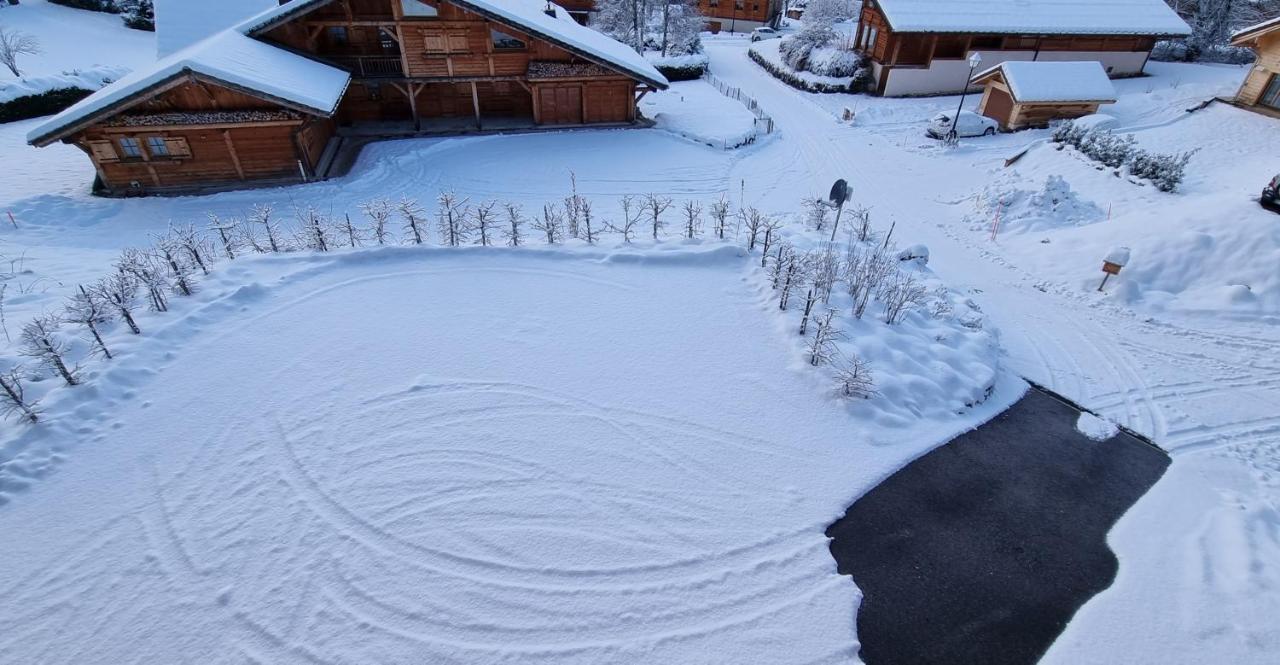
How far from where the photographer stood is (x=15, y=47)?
26.2 metres

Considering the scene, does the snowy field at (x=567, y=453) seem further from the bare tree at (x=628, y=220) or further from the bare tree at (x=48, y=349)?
the bare tree at (x=628, y=220)

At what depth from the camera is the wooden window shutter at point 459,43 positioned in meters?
21.8

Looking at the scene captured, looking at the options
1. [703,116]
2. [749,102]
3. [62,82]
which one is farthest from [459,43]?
[62,82]

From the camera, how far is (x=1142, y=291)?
12695mm

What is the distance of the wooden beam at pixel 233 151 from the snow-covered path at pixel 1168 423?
53.9 ft

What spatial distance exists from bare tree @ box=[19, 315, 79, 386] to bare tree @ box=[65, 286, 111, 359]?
32 centimetres

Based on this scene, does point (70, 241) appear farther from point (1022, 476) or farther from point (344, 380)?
point (1022, 476)

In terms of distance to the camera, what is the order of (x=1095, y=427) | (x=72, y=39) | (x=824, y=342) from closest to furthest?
(x=1095, y=427) → (x=824, y=342) → (x=72, y=39)

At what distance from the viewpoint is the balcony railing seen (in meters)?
→ 22.2

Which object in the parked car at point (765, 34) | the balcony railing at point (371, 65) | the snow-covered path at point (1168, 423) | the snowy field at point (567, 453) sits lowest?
the snow-covered path at point (1168, 423)

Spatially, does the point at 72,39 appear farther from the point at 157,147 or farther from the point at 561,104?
the point at 561,104

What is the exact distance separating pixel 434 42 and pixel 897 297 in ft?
65.1

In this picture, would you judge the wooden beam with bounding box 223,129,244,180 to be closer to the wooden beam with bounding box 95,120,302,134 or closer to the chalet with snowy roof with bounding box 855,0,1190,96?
the wooden beam with bounding box 95,120,302,134

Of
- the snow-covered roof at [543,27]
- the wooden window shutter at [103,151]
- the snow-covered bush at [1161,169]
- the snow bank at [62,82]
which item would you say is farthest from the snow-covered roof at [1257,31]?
the snow bank at [62,82]
